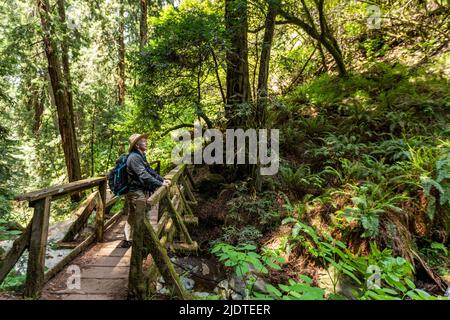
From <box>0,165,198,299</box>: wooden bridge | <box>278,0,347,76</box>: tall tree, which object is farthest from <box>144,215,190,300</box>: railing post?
<box>278,0,347,76</box>: tall tree

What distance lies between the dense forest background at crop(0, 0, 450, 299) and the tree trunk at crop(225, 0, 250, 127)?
4 centimetres

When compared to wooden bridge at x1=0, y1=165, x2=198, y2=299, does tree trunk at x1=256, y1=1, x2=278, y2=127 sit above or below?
above

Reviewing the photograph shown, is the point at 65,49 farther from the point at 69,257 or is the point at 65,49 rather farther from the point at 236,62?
the point at 69,257

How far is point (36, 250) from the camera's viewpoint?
3.48 meters

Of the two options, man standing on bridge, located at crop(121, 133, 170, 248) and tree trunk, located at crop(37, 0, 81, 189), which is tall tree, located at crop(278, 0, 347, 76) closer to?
man standing on bridge, located at crop(121, 133, 170, 248)

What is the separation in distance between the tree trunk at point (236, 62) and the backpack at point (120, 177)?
3192mm

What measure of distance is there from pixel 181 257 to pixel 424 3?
11982 mm

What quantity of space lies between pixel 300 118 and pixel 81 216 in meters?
7.19

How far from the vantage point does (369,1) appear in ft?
37.0

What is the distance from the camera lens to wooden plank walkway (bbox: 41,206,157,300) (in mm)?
3643

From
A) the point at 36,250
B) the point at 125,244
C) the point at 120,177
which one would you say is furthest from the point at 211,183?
the point at 36,250

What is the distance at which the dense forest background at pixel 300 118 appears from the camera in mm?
5258
